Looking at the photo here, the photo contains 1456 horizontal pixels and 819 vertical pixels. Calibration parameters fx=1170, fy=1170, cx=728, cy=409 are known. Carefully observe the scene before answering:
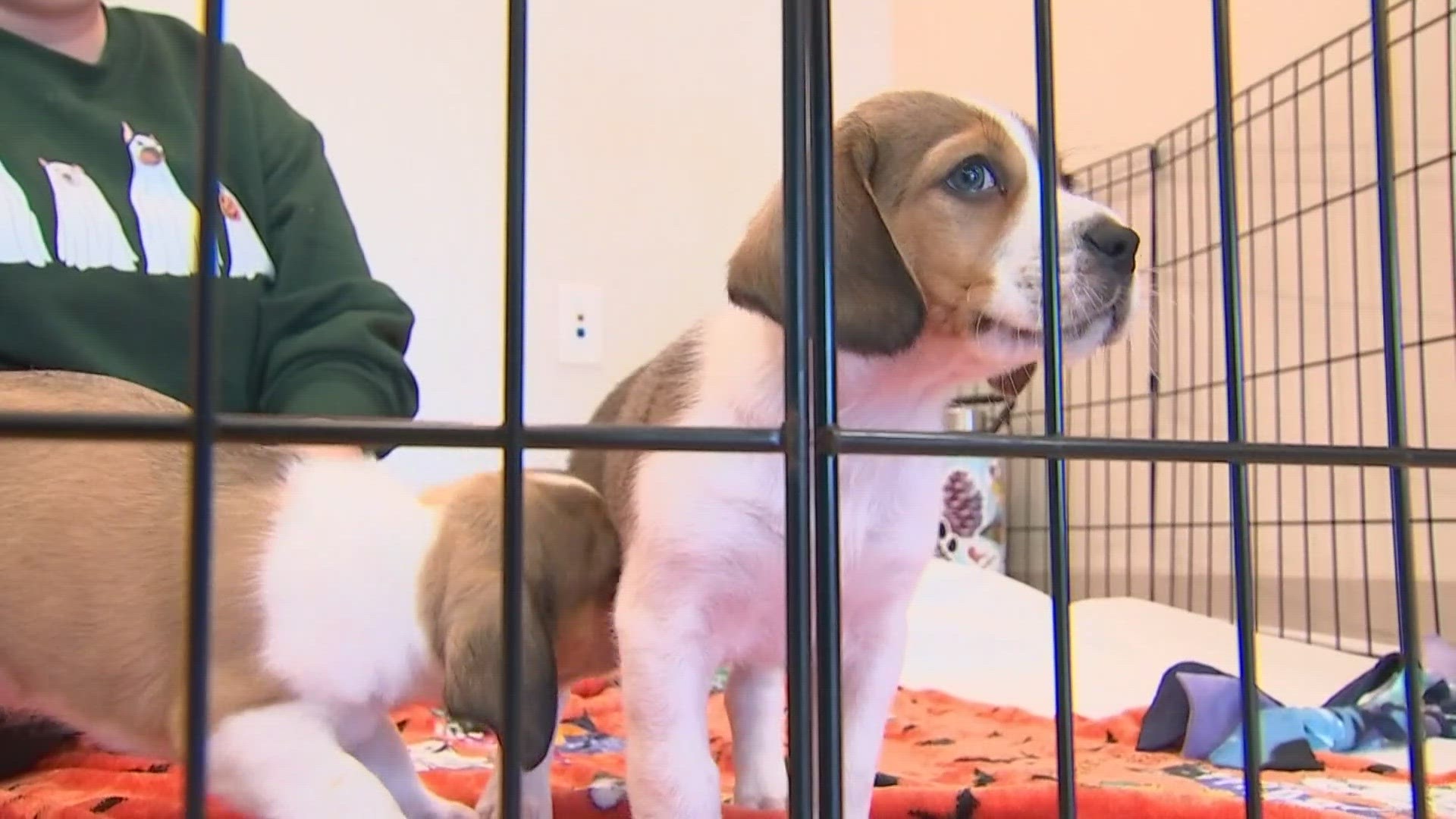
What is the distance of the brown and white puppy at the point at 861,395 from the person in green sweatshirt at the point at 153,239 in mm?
554

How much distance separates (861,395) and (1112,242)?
215 mm

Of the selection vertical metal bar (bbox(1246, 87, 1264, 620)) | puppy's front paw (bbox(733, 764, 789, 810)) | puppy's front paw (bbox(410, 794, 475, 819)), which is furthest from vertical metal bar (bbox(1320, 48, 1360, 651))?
puppy's front paw (bbox(410, 794, 475, 819))

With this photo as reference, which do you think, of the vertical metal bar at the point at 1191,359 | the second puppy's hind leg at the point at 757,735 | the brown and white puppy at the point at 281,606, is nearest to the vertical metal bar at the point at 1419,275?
the vertical metal bar at the point at 1191,359

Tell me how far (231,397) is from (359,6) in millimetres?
974

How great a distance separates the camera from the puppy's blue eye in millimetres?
905

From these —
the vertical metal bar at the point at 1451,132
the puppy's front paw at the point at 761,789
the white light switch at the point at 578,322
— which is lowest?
the puppy's front paw at the point at 761,789

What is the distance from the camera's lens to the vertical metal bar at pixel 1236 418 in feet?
1.81

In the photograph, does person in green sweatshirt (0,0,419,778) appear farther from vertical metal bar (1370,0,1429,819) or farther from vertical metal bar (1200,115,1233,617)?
vertical metal bar (1200,115,1233,617)

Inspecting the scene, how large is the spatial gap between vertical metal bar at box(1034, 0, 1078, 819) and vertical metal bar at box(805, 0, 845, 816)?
0.37 ft

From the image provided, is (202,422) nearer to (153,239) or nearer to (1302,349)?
(153,239)

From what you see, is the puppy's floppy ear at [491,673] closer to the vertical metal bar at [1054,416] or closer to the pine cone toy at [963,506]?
the vertical metal bar at [1054,416]

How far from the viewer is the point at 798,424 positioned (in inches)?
17.9

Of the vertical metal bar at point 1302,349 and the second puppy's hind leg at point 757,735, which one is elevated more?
the vertical metal bar at point 1302,349

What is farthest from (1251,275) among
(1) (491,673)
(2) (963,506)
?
(1) (491,673)
